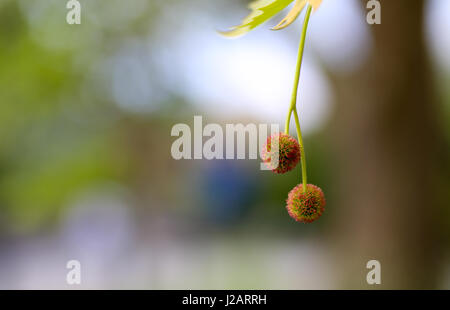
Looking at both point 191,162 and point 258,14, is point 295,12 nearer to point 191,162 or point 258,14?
point 258,14

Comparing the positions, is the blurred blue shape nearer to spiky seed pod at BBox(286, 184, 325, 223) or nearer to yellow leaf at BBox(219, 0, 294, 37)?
spiky seed pod at BBox(286, 184, 325, 223)

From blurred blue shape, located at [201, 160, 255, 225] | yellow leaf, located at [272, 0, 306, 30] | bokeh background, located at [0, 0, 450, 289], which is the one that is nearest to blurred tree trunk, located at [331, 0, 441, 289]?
bokeh background, located at [0, 0, 450, 289]

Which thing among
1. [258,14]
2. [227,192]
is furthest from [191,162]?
[258,14]

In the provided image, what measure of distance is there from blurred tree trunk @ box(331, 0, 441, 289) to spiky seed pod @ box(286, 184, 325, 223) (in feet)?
6.99

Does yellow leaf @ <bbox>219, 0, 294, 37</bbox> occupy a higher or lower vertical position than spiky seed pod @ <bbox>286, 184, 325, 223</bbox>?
higher

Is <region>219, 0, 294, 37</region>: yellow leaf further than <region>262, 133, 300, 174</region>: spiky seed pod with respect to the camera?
No

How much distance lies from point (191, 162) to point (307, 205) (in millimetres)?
7643

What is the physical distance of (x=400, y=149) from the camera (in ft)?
9.23

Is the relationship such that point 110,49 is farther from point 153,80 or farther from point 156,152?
point 156,152

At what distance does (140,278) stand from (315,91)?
486cm

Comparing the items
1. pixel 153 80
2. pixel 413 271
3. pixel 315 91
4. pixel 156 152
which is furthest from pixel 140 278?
pixel 413 271

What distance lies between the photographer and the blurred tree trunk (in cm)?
278

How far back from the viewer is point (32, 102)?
693cm

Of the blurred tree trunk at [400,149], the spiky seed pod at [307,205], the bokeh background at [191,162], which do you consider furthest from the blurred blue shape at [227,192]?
the spiky seed pod at [307,205]
